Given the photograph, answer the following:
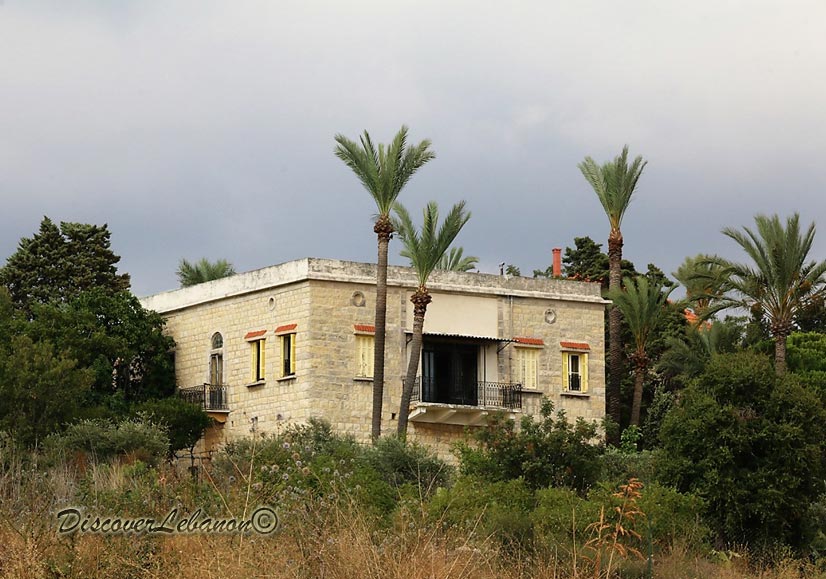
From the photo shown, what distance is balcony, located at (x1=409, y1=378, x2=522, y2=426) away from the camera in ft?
123

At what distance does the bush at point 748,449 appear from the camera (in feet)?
88.1

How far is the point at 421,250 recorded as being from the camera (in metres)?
36.7

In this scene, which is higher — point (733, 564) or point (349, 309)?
point (349, 309)

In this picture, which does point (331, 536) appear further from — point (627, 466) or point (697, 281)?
point (697, 281)

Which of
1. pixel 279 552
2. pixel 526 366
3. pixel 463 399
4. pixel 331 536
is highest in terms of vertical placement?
pixel 526 366

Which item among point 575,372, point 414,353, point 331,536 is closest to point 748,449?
point 414,353

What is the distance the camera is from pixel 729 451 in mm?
27281

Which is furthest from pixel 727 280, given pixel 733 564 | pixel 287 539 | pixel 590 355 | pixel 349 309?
pixel 287 539

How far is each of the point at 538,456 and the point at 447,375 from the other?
33.2ft

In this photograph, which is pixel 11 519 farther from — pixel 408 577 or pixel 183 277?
pixel 183 277

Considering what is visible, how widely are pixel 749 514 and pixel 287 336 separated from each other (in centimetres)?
1403

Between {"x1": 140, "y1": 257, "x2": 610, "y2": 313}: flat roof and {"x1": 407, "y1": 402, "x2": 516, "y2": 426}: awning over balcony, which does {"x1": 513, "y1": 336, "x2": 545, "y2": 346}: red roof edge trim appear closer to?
{"x1": 140, "y1": 257, "x2": 610, "y2": 313}: flat roof

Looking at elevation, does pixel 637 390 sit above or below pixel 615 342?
below

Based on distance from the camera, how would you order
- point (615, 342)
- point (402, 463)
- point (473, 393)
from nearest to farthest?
point (402, 463) → point (473, 393) → point (615, 342)
